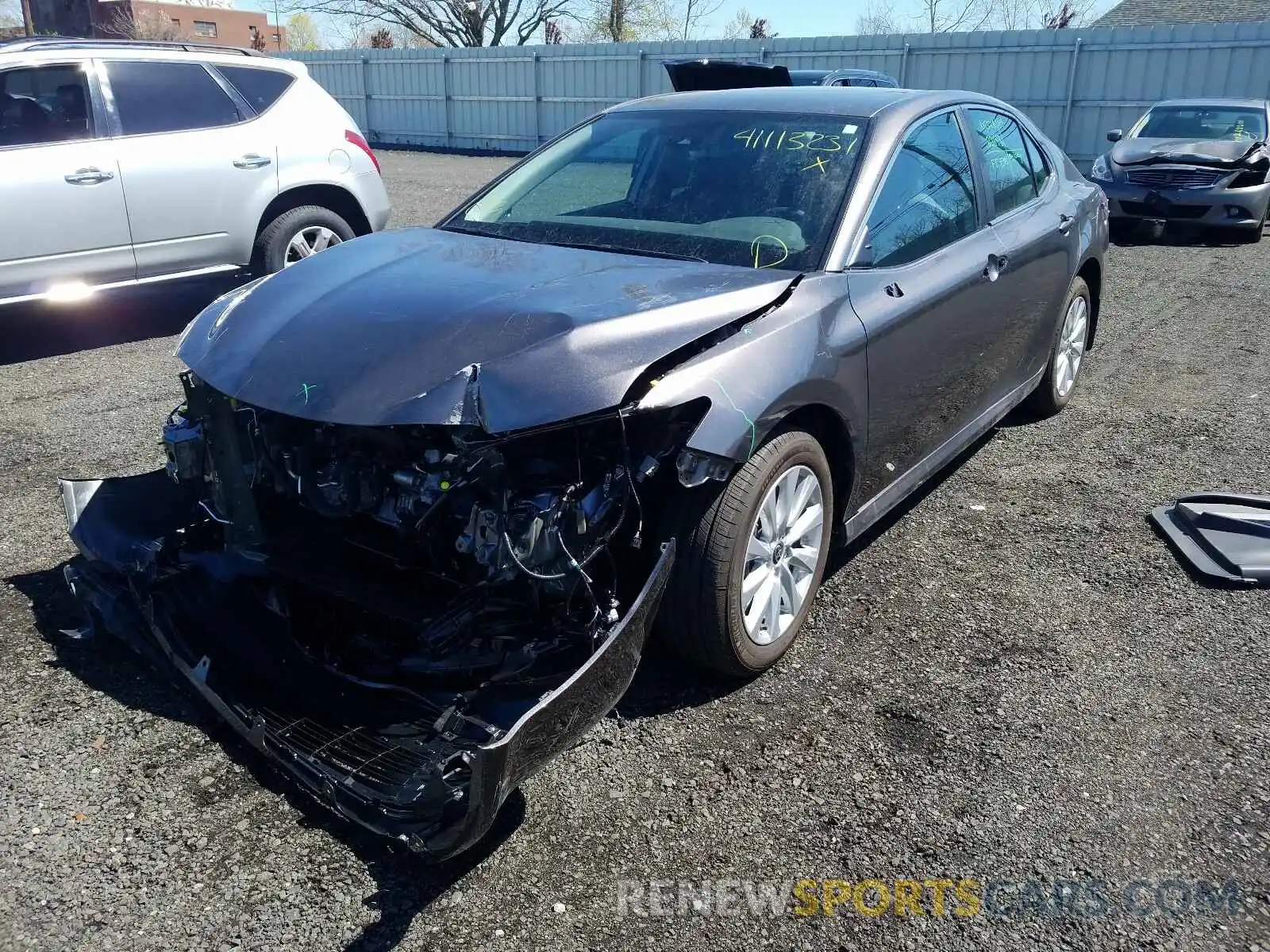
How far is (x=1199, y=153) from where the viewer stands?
11.9m

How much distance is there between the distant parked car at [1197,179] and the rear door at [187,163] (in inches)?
375

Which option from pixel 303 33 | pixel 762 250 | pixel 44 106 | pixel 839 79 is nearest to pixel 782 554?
pixel 762 250

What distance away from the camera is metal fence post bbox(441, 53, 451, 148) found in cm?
2534

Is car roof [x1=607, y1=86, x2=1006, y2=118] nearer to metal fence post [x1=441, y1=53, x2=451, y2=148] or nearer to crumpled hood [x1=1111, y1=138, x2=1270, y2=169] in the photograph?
crumpled hood [x1=1111, y1=138, x2=1270, y2=169]

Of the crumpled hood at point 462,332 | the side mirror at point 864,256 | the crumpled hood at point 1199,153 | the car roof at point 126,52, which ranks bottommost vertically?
the crumpled hood at point 1199,153

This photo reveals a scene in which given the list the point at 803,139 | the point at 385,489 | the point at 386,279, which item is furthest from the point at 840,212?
the point at 385,489

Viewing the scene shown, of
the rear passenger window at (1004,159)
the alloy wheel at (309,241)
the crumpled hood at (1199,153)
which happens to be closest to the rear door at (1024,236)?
the rear passenger window at (1004,159)

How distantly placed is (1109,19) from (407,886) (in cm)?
4056

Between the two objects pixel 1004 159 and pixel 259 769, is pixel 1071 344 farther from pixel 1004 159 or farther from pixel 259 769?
pixel 259 769

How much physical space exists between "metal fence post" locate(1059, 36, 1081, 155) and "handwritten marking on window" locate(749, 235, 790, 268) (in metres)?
18.1

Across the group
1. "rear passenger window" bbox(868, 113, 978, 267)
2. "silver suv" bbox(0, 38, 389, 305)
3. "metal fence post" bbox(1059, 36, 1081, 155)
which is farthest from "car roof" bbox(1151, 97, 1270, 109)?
"rear passenger window" bbox(868, 113, 978, 267)

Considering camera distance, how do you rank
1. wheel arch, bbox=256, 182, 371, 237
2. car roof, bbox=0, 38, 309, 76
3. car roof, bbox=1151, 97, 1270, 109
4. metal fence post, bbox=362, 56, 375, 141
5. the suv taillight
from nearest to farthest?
car roof, bbox=0, 38, 309, 76 → wheel arch, bbox=256, 182, 371, 237 → the suv taillight → car roof, bbox=1151, 97, 1270, 109 → metal fence post, bbox=362, 56, 375, 141

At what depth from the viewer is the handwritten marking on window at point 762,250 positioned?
A: 3.54 m

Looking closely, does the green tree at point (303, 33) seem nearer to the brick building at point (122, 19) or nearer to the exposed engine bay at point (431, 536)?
the brick building at point (122, 19)
